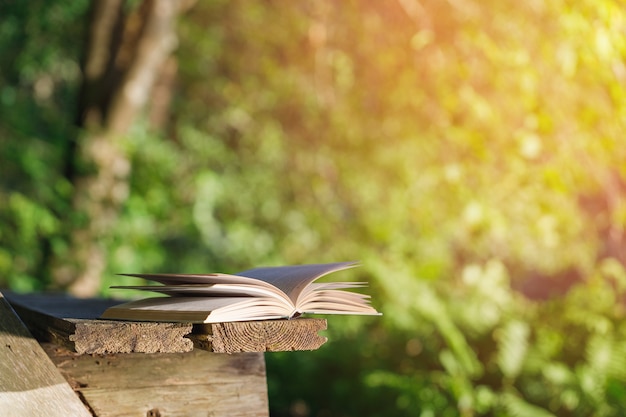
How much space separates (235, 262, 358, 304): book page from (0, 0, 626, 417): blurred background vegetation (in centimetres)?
284

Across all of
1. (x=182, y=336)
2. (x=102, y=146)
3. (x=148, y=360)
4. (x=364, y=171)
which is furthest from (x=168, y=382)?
(x=364, y=171)

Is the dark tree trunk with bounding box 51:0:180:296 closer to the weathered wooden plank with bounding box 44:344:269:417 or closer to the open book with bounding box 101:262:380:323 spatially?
the weathered wooden plank with bounding box 44:344:269:417

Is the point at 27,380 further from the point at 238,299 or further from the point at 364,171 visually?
the point at 364,171

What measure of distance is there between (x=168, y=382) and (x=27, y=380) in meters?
0.33

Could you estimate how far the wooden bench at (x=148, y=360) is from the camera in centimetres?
141

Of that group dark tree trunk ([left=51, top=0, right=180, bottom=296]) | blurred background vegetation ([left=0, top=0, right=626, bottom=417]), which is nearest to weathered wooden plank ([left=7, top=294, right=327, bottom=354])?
blurred background vegetation ([left=0, top=0, right=626, bottom=417])

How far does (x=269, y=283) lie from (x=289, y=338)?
14 centimetres

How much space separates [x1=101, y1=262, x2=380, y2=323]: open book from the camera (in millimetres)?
1407

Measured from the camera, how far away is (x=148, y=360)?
171 centimetres

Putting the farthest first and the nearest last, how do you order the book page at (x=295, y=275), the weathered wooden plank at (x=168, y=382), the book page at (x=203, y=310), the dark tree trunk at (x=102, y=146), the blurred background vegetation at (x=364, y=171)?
the dark tree trunk at (x=102, y=146) < the blurred background vegetation at (x=364, y=171) < the weathered wooden plank at (x=168, y=382) < the book page at (x=295, y=275) < the book page at (x=203, y=310)

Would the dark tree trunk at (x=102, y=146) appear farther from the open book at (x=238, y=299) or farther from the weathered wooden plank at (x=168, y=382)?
the open book at (x=238, y=299)

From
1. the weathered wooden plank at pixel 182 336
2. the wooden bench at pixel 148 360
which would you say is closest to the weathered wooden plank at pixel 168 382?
the wooden bench at pixel 148 360

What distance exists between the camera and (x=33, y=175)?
19.2ft

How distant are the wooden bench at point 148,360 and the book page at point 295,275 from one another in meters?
0.07
